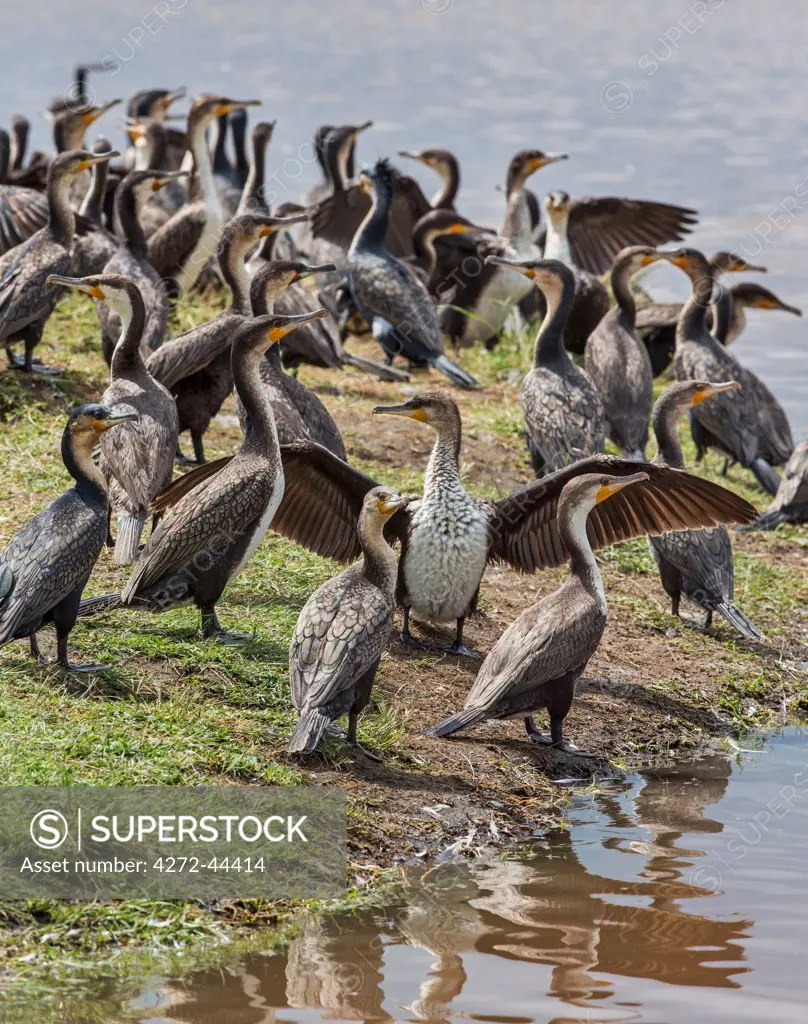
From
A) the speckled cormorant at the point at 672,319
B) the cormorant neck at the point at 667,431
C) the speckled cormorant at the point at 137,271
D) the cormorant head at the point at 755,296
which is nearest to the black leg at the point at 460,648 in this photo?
the cormorant neck at the point at 667,431

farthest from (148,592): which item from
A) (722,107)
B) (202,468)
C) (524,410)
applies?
(722,107)

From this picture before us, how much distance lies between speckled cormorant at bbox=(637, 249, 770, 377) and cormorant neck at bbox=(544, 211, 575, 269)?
829mm

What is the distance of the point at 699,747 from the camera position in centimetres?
617

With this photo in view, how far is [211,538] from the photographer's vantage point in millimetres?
6102

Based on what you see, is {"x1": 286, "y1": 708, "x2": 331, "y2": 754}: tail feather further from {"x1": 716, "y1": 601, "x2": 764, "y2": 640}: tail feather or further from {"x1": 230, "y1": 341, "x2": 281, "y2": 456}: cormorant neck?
{"x1": 716, "y1": 601, "x2": 764, "y2": 640}: tail feather

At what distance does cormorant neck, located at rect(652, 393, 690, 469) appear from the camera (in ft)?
26.3

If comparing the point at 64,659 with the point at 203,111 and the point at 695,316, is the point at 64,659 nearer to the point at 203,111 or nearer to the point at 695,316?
the point at 695,316

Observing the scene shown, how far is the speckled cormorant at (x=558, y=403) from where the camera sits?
28.8 feet

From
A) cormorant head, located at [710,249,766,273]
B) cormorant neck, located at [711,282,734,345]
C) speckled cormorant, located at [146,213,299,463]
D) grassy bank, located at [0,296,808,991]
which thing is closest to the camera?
grassy bank, located at [0,296,808,991]

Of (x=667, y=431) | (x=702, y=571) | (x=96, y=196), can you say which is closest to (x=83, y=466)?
(x=702, y=571)

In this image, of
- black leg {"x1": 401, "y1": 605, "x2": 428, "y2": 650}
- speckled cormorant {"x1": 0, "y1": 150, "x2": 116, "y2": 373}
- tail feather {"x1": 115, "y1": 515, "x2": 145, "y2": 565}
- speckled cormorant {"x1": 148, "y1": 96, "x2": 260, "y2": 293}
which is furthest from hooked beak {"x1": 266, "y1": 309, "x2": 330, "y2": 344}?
speckled cormorant {"x1": 148, "y1": 96, "x2": 260, "y2": 293}

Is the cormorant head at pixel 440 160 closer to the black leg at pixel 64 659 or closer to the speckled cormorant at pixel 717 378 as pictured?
the speckled cormorant at pixel 717 378

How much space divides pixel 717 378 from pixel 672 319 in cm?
200

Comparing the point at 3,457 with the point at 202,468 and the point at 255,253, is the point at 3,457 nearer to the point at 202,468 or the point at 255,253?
the point at 202,468
